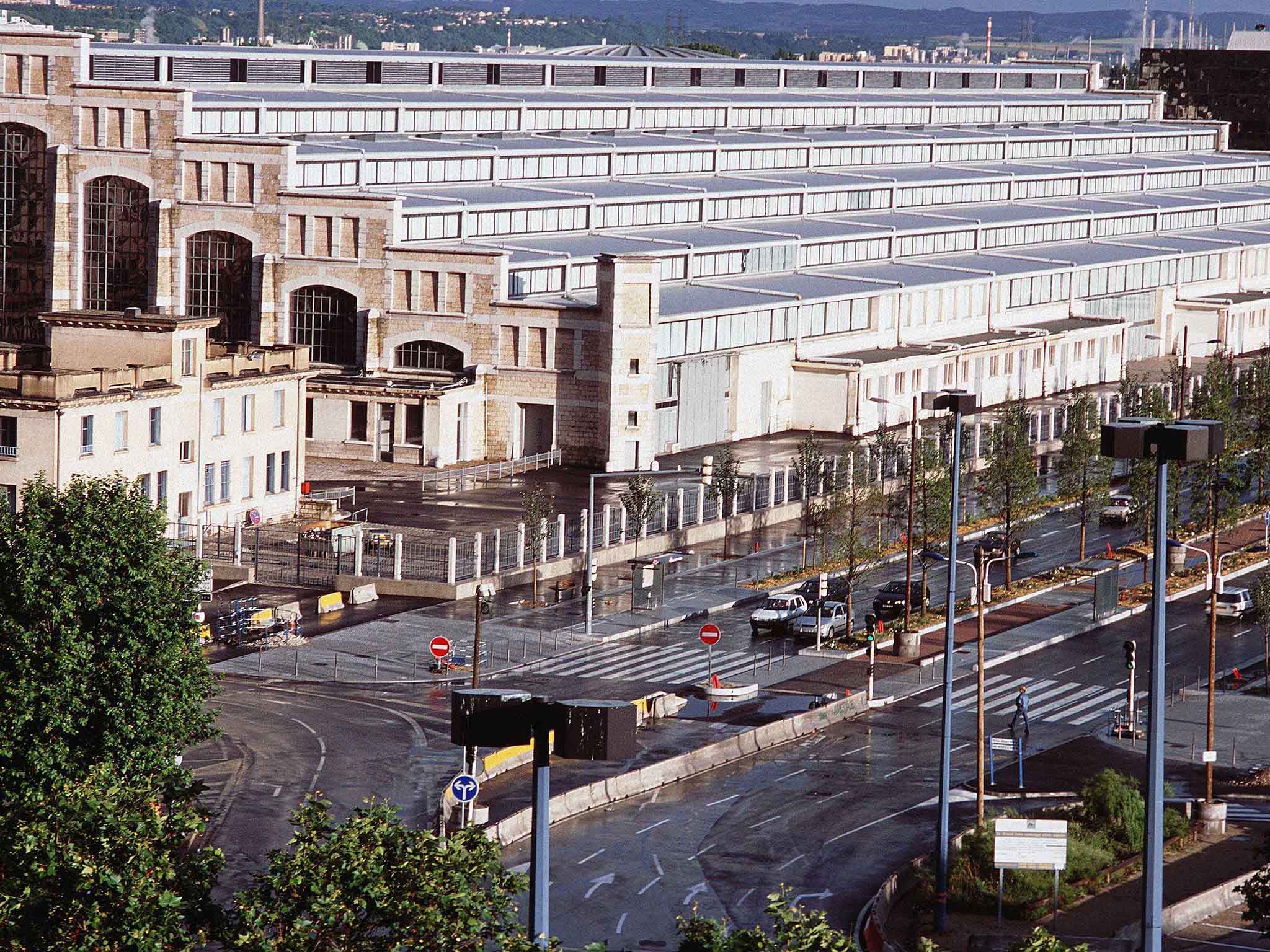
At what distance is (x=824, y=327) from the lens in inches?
5635

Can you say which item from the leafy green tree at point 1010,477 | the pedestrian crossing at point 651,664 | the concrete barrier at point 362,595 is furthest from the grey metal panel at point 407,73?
the pedestrian crossing at point 651,664

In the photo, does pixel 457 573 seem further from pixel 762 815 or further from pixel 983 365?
pixel 983 365

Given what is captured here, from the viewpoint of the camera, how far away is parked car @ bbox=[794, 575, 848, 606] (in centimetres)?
9531

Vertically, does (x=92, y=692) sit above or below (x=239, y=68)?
below

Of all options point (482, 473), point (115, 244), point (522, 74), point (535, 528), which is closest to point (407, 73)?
point (522, 74)

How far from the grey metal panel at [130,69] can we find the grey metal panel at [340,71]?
1702cm

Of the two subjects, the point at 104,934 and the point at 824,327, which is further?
the point at 824,327

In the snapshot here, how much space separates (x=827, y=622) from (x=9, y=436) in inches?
1304

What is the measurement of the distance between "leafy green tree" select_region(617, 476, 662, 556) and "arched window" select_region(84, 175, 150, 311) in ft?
139

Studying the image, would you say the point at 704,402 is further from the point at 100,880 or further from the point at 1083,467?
the point at 100,880

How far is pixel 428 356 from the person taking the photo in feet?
417

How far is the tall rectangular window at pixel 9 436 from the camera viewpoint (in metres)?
92.5

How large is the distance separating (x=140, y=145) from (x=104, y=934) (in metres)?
100.0

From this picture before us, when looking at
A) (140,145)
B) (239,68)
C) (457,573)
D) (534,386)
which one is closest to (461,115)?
(239,68)
